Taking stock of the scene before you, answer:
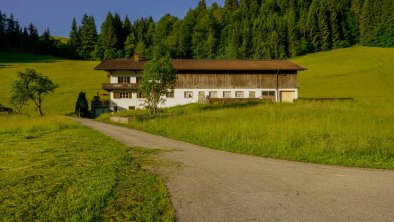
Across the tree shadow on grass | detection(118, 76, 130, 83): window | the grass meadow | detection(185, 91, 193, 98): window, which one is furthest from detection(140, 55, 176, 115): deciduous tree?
the tree shadow on grass

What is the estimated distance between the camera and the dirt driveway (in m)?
6.20

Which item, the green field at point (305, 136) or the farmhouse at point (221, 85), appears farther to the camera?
the farmhouse at point (221, 85)

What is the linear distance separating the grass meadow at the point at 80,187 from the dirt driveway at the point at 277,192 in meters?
0.66

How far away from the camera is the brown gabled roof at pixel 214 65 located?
56.4 metres

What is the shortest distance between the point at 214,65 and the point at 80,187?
52.3 meters

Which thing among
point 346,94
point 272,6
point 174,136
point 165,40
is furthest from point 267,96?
point 272,6

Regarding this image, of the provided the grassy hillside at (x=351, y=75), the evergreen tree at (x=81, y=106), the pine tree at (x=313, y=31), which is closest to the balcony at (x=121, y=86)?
the evergreen tree at (x=81, y=106)

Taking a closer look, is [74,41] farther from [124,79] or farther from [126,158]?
[126,158]

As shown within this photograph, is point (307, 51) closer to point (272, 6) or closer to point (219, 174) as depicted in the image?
point (272, 6)

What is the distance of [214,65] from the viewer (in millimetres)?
58781

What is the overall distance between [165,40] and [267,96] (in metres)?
84.3

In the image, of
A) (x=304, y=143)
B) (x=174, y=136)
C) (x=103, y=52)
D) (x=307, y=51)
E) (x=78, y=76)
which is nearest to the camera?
(x=304, y=143)

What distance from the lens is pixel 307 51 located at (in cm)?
11694

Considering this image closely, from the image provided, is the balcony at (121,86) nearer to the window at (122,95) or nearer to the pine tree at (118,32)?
the window at (122,95)
